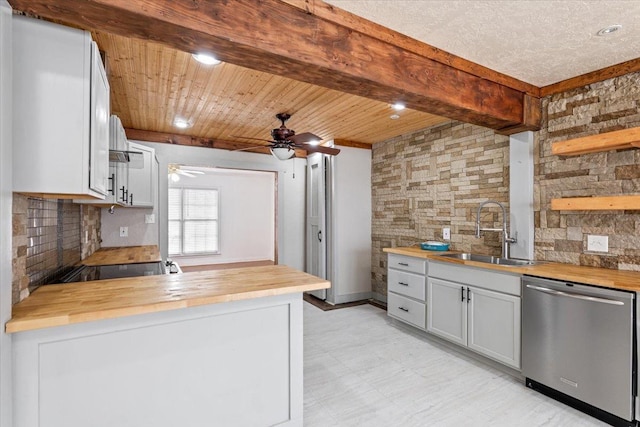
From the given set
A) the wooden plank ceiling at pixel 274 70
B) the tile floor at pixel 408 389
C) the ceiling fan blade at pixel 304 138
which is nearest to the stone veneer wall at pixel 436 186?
the wooden plank ceiling at pixel 274 70

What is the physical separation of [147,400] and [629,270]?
10.7 ft

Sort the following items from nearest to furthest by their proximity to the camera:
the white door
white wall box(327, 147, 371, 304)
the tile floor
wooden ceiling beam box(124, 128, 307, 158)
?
the tile floor → wooden ceiling beam box(124, 128, 307, 158) → white wall box(327, 147, 371, 304) → the white door

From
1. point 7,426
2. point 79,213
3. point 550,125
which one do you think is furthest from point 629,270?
point 79,213

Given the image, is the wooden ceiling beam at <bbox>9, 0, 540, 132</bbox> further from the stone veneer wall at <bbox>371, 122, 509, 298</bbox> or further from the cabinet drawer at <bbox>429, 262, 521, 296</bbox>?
the cabinet drawer at <bbox>429, 262, 521, 296</bbox>

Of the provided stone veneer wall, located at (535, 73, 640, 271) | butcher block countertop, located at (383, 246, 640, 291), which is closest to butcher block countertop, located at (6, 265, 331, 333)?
butcher block countertop, located at (383, 246, 640, 291)

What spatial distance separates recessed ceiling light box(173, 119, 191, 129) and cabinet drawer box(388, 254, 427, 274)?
118 inches

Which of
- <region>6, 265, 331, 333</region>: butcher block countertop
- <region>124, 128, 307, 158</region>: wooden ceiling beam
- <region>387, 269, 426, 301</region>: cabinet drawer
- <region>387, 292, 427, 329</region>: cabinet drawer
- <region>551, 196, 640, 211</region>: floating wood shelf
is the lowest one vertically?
<region>387, 292, 427, 329</region>: cabinet drawer

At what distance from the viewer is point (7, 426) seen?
1.25 metres

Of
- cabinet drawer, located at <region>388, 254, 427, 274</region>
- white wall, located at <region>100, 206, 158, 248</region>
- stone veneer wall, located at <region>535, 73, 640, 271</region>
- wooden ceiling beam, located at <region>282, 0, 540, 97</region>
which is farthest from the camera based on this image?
white wall, located at <region>100, 206, 158, 248</region>

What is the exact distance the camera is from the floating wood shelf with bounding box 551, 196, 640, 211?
2.24 meters

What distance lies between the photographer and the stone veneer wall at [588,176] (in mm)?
2385

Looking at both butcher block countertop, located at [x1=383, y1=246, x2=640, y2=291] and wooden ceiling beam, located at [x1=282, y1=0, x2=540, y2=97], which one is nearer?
wooden ceiling beam, located at [x1=282, y1=0, x2=540, y2=97]

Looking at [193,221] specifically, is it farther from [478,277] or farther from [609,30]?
[609,30]

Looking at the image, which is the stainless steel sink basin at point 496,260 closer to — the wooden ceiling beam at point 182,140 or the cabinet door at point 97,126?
the wooden ceiling beam at point 182,140
